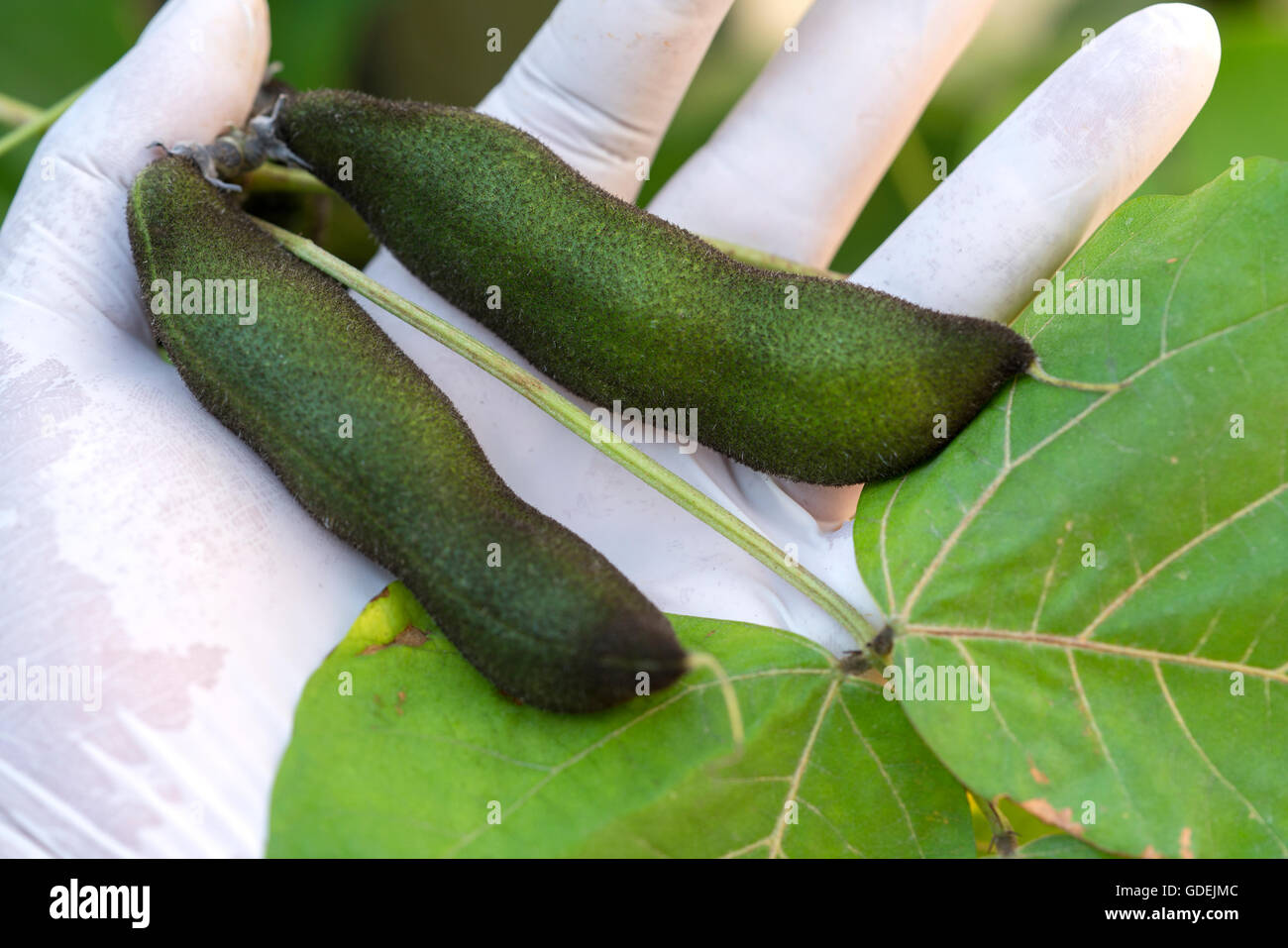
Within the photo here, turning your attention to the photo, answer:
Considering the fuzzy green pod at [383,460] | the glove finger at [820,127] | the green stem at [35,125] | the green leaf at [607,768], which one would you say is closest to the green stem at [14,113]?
the green stem at [35,125]

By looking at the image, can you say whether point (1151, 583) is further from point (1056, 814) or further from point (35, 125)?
point (35, 125)

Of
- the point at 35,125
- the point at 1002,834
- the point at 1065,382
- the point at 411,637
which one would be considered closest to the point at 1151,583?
the point at 1065,382

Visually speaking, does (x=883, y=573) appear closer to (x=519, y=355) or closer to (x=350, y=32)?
(x=519, y=355)

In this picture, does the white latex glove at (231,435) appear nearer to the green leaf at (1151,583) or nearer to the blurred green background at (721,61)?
the green leaf at (1151,583)

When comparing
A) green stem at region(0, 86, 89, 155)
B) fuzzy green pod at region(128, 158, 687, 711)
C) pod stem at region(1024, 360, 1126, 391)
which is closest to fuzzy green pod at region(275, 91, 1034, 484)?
pod stem at region(1024, 360, 1126, 391)
